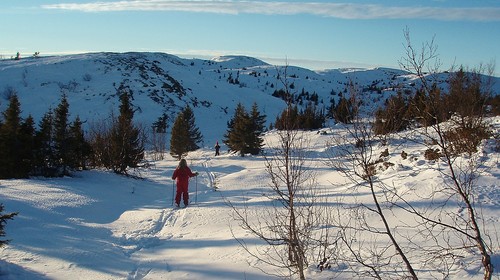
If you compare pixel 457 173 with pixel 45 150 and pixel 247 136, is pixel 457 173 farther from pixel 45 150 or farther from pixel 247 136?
pixel 247 136

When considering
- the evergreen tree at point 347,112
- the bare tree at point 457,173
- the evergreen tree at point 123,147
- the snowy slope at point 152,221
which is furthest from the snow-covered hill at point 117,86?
the evergreen tree at point 347,112

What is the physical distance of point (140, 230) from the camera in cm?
884

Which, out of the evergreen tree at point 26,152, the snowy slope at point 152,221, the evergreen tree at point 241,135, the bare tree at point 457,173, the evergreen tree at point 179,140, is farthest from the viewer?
the evergreen tree at point 179,140

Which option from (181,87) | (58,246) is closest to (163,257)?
(58,246)

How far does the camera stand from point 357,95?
13.5 feet

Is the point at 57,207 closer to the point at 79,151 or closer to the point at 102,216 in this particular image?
the point at 102,216

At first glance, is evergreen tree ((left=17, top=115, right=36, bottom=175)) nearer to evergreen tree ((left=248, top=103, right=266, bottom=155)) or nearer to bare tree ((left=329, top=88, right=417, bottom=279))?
bare tree ((left=329, top=88, right=417, bottom=279))

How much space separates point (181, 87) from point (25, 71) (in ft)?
116

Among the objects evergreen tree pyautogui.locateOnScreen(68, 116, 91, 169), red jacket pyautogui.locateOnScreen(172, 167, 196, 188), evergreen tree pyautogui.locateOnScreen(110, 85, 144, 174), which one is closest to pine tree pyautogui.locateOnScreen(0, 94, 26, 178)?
evergreen tree pyautogui.locateOnScreen(68, 116, 91, 169)

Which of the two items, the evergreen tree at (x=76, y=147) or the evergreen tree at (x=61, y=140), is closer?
the evergreen tree at (x=61, y=140)

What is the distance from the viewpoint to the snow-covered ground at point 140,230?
5.84 metres

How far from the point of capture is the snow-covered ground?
5.84m

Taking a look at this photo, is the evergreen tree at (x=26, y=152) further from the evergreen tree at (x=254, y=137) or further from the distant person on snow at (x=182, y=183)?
the evergreen tree at (x=254, y=137)

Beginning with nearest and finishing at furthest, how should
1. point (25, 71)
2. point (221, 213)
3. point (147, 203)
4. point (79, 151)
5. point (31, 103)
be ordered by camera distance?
point (221, 213), point (147, 203), point (79, 151), point (31, 103), point (25, 71)
